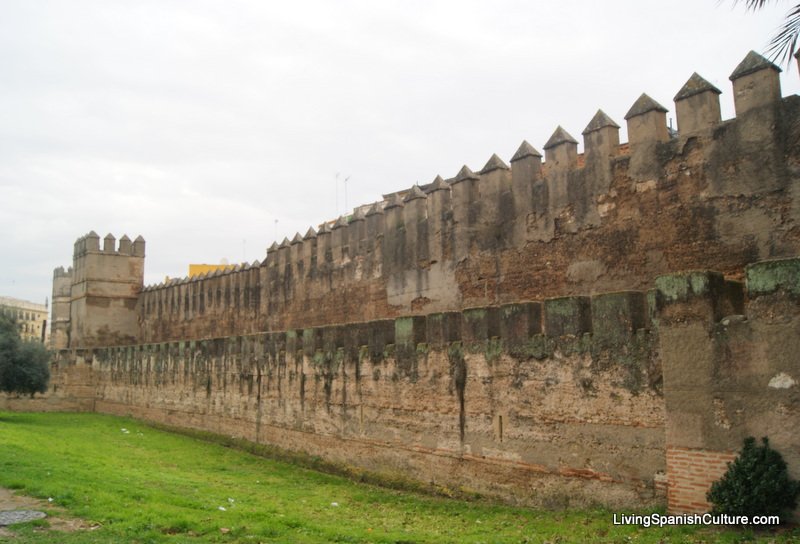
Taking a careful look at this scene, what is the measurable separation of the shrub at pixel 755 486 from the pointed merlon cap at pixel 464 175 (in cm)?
917

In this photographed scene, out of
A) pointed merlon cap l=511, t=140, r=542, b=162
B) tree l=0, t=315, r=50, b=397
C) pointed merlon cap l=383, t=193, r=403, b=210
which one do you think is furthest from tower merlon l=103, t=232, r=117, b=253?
pointed merlon cap l=511, t=140, r=542, b=162

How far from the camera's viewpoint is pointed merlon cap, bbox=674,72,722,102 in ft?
35.7

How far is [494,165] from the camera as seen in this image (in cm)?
1455

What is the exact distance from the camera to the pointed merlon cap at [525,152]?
13836 millimetres

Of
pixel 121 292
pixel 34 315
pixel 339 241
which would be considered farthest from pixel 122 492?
pixel 34 315

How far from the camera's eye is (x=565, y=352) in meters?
9.20

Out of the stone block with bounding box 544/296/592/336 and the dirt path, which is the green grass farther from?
the stone block with bounding box 544/296/592/336

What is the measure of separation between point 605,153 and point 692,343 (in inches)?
222

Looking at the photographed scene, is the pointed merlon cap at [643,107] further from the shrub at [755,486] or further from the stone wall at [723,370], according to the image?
the shrub at [755,486]

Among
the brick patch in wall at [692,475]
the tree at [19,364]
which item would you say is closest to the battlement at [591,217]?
the brick patch in wall at [692,475]

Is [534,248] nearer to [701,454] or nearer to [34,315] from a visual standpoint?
[701,454]

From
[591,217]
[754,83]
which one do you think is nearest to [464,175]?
[591,217]

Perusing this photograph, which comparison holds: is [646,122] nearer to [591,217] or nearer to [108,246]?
[591,217]

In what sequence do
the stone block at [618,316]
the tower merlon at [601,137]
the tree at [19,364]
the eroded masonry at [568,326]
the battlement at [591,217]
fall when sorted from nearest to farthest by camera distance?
the eroded masonry at [568,326], the stone block at [618,316], the battlement at [591,217], the tower merlon at [601,137], the tree at [19,364]
